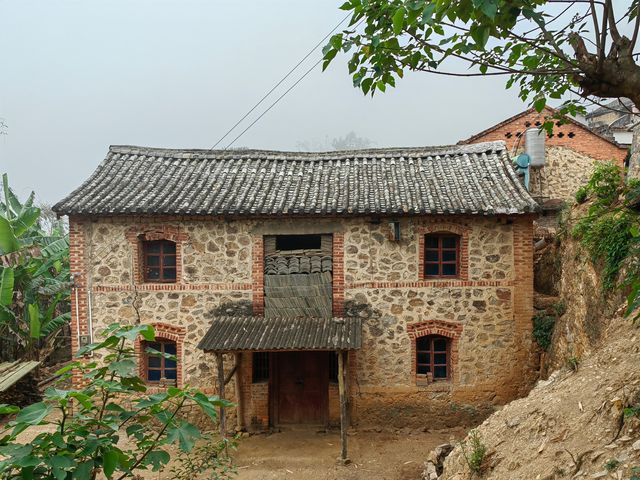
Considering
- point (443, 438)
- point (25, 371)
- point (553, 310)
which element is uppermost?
point (553, 310)

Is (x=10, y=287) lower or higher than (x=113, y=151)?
lower

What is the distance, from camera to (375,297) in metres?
10.5

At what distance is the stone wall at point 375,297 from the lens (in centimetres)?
1040

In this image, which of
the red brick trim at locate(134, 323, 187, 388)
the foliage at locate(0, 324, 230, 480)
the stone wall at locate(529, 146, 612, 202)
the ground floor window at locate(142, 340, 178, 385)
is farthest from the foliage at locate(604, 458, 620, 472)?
the stone wall at locate(529, 146, 612, 202)

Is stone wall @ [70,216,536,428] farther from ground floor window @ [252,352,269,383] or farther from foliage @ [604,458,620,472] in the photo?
foliage @ [604,458,620,472]

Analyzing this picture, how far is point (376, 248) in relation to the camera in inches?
411

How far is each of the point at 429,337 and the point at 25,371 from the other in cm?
1105

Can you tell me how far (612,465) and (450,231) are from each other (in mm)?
6652

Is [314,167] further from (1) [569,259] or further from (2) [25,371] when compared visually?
(2) [25,371]

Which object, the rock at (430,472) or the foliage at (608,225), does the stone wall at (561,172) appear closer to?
the foliage at (608,225)

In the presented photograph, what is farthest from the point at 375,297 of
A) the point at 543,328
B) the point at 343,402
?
the point at 543,328

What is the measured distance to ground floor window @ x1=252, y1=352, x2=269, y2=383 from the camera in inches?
428

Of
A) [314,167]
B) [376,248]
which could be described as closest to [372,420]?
[376,248]

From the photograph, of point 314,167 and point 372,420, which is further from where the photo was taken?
point 314,167
